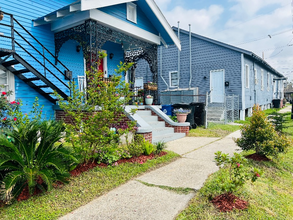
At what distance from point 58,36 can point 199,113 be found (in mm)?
6793

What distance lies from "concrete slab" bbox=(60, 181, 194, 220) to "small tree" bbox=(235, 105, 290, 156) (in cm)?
243

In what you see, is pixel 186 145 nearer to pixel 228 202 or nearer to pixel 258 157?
pixel 258 157

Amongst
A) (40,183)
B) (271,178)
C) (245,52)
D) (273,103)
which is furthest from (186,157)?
(273,103)

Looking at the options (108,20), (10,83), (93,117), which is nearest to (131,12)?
(108,20)

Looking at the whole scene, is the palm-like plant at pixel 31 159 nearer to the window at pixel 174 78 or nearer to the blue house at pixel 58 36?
the blue house at pixel 58 36

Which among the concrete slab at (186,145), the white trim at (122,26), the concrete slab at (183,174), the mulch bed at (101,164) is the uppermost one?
the white trim at (122,26)

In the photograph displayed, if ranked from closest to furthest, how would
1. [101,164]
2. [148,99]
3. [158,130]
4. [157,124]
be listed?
1. [101,164]
2. [158,130]
3. [157,124]
4. [148,99]

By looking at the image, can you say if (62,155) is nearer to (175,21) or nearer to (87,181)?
(87,181)

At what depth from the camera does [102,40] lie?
8148 mm

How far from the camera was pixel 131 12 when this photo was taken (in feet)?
31.8

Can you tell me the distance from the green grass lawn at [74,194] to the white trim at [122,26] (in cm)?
564

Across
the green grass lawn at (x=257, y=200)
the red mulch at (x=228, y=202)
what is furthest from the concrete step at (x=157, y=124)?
the red mulch at (x=228, y=202)

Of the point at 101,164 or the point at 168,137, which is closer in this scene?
the point at 101,164

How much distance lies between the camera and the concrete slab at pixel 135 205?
8.98ft
